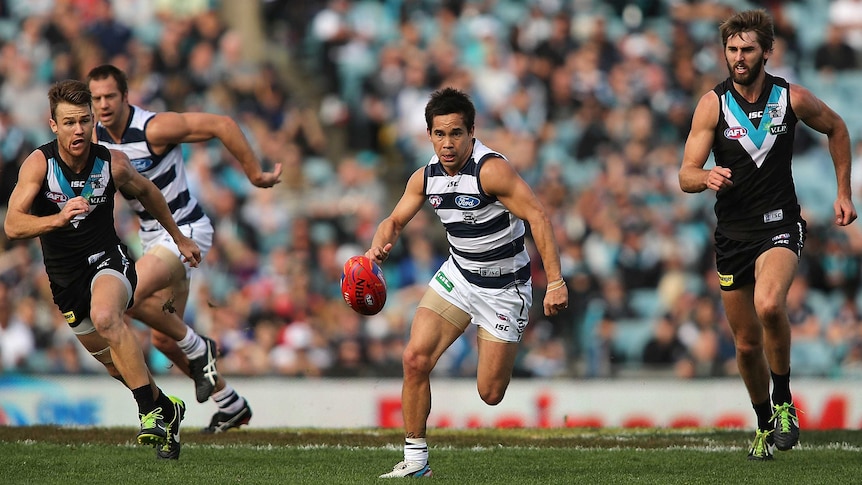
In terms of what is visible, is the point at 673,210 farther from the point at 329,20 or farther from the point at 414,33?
the point at 329,20

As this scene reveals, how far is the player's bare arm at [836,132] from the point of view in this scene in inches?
325

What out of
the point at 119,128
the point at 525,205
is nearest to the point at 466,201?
the point at 525,205

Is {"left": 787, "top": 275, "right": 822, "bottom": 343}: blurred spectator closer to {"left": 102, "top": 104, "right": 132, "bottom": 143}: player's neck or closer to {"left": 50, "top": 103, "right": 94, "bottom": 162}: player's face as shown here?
{"left": 102, "top": 104, "right": 132, "bottom": 143}: player's neck

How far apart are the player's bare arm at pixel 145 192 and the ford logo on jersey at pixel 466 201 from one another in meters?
1.92

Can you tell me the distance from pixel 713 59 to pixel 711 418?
23.1ft

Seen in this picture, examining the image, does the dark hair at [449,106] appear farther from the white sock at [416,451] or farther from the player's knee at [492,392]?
the white sock at [416,451]

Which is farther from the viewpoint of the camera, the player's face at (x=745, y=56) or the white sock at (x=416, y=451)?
the player's face at (x=745, y=56)

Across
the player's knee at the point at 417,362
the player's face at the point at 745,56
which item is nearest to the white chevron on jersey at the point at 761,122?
the player's face at the point at 745,56

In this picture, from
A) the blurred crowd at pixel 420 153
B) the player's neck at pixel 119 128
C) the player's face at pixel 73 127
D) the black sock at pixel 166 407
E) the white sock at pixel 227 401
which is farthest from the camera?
the blurred crowd at pixel 420 153

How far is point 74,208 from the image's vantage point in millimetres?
7594

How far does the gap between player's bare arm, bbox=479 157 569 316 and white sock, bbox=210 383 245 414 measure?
3.49 metres

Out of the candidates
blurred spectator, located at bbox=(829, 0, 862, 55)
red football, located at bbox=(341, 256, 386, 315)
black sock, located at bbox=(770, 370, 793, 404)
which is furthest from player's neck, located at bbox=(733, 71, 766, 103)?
blurred spectator, located at bbox=(829, 0, 862, 55)

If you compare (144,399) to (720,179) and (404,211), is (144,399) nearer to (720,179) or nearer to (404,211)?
(404,211)

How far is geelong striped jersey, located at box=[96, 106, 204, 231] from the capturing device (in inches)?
387
